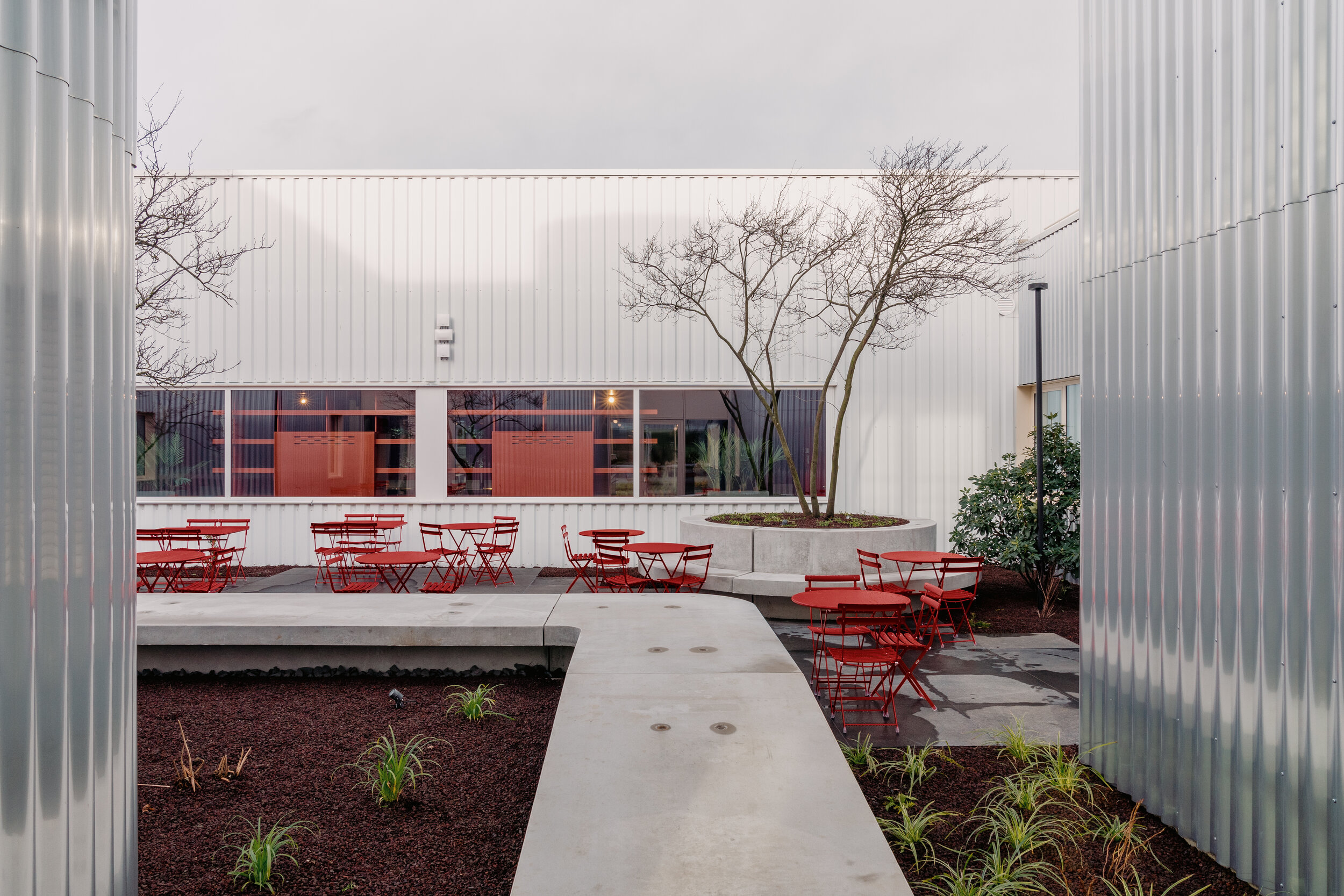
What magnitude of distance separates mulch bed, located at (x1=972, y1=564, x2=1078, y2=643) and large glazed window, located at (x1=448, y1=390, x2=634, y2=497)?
219 inches

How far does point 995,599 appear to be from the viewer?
9508 mm

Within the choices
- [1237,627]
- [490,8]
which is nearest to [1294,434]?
[1237,627]

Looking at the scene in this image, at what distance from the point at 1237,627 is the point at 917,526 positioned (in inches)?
245

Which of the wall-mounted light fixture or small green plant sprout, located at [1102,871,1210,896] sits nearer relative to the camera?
small green plant sprout, located at [1102,871,1210,896]

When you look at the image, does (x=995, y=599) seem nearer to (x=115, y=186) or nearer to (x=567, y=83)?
(x=115, y=186)

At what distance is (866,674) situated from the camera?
6.11m

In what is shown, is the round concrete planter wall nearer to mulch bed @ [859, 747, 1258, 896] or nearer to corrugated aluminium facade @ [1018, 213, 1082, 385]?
corrugated aluminium facade @ [1018, 213, 1082, 385]

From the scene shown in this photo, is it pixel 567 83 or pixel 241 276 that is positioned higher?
pixel 567 83

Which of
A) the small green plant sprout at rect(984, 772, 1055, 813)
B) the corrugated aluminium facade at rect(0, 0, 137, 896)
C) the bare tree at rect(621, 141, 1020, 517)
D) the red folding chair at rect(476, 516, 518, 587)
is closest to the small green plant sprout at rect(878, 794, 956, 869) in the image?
the small green plant sprout at rect(984, 772, 1055, 813)

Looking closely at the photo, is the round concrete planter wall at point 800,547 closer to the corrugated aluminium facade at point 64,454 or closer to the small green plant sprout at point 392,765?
the small green plant sprout at point 392,765

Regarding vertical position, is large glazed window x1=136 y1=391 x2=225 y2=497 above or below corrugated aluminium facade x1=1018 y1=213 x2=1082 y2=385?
below

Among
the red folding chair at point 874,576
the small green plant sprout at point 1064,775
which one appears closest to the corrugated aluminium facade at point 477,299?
the red folding chair at point 874,576

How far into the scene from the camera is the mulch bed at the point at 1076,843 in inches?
124

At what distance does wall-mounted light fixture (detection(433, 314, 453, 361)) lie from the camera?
12062 millimetres
